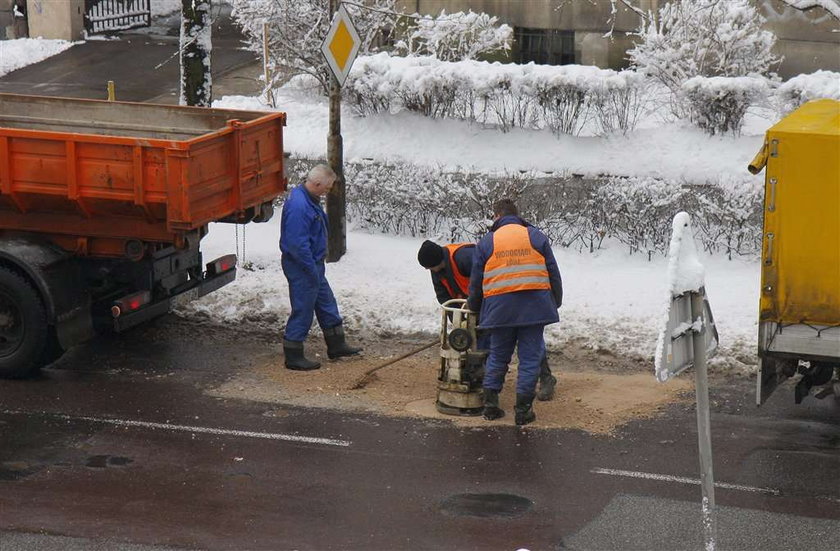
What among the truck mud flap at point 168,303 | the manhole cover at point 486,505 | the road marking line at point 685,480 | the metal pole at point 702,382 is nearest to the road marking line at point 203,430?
the truck mud flap at point 168,303

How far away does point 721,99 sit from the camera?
1416cm

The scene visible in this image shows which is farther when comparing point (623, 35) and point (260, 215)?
point (623, 35)

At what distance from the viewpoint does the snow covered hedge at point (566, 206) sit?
11.9 meters

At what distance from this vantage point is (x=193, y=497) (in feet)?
22.8

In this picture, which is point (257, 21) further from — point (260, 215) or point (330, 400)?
point (330, 400)

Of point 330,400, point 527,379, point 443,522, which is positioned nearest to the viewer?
point 443,522

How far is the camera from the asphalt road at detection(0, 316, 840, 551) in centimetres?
642

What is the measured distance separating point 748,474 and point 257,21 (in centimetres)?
1235

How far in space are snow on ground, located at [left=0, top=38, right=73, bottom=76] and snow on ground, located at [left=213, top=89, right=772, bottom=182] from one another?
786 cm

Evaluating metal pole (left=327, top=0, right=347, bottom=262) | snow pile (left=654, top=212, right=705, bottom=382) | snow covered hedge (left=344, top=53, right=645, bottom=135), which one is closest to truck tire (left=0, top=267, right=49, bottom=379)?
metal pole (left=327, top=0, right=347, bottom=262)

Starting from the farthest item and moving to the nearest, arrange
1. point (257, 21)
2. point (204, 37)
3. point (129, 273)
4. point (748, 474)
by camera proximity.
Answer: point (257, 21) < point (204, 37) < point (129, 273) < point (748, 474)

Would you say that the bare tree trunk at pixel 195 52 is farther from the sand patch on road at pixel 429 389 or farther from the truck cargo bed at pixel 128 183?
the sand patch on road at pixel 429 389

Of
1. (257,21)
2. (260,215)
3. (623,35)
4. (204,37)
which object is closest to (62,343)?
(260,215)

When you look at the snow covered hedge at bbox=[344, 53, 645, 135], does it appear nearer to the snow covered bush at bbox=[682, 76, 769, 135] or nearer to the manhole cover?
the snow covered bush at bbox=[682, 76, 769, 135]
